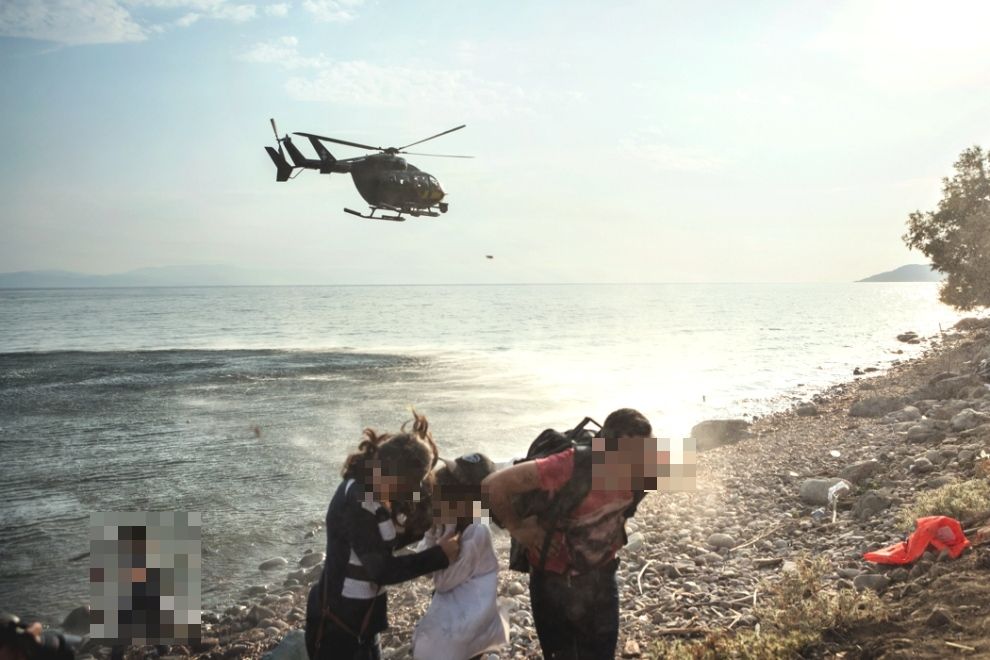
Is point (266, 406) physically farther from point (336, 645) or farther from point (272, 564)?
point (336, 645)

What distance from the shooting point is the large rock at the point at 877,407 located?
18.6 m

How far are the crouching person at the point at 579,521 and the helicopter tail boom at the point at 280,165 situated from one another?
25066 millimetres

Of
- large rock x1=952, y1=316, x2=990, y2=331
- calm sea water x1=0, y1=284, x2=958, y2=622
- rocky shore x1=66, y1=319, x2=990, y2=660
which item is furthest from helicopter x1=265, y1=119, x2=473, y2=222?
large rock x1=952, y1=316, x2=990, y2=331

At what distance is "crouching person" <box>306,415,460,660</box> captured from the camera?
3287 millimetres

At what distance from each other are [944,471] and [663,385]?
69.3 feet

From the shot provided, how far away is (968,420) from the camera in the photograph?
1209 centimetres

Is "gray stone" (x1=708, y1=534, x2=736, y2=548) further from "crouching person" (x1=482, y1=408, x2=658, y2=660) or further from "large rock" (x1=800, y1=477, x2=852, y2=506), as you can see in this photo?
"crouching person" (x1=482, y1=408, x2=658, y2=660)

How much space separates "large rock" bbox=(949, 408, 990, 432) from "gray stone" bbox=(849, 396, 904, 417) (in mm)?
6178

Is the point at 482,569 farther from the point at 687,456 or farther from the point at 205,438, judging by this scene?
the point at 205,438

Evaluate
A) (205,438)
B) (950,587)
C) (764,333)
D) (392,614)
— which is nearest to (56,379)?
(205,438)

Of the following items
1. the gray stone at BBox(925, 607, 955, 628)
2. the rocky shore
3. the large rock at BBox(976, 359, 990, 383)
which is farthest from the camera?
the large rock at BBox(976, 359, 990, 383)

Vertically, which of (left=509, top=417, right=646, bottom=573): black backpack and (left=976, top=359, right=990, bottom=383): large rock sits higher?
(left=509, top=417, right=646, bottom=573): black backpack

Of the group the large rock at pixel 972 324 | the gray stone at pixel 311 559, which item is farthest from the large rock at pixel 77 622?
the large rock at pixel 972 324

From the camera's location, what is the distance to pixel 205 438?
20.6 metres
